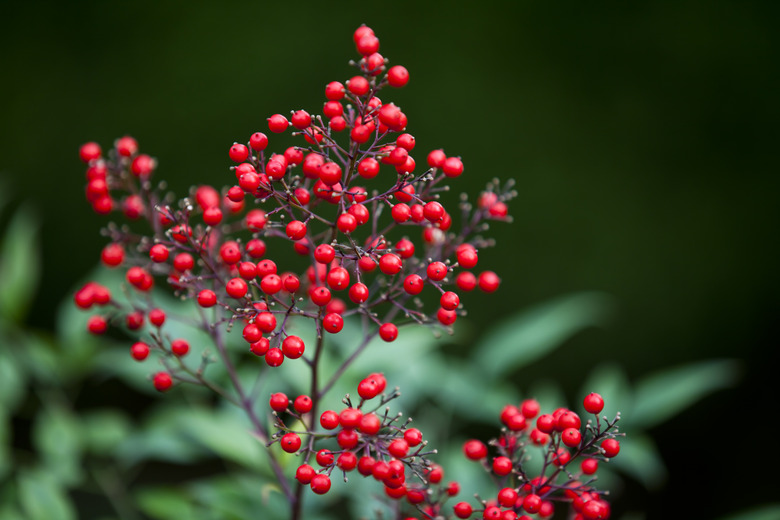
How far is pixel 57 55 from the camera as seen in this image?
112 inches

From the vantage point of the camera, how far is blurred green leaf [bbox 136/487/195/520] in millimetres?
1265

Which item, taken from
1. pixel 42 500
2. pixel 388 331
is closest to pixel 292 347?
pixel 388 331

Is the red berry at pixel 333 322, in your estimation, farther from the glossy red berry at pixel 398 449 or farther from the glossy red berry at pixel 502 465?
the glossy red berry at pixel 502 465

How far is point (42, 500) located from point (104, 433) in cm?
30

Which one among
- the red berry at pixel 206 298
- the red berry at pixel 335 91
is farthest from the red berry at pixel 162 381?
the red berry at pixel 335 91

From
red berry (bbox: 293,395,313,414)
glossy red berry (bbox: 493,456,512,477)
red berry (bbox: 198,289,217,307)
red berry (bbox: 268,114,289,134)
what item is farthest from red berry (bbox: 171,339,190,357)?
glossy red berry (bbox: 493,456,512,477)

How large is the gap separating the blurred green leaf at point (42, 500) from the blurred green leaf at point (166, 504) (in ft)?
0.47

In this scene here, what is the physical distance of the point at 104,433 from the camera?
5.08 ft

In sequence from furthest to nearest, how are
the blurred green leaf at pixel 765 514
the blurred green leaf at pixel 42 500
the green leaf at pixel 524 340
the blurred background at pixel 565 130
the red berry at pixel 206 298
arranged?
the blurred background at pixel 565 130 < the green leaf at pixel 524 340 < the blurred green leaf at pixel 42 500 < the blurred green leaf at pixel 765 514 < the red berry at pixel 206 298

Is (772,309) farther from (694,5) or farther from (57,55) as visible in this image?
(57,55)

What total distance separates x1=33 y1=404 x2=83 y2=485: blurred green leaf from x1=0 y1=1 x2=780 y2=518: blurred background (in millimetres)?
1163

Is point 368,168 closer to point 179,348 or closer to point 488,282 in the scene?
point 488,282

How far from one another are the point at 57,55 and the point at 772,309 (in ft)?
10.8

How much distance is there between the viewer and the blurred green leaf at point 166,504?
1.26 meters
